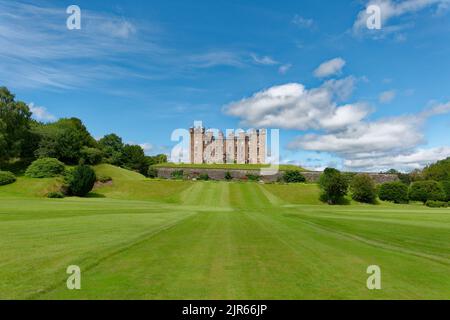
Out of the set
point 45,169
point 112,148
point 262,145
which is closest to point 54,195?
point 45,169

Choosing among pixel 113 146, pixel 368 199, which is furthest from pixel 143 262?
pixel 113 146

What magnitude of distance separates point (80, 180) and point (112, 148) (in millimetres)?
54129

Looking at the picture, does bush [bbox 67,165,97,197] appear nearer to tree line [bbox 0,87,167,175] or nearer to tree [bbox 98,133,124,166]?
tree line [bbox 0,87,167,175]

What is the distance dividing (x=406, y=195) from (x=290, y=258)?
9726 cm

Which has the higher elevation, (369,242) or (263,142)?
(263,142)

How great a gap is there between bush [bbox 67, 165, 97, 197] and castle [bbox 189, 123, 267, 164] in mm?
107945

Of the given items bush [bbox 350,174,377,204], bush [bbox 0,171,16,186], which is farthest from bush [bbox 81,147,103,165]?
bush [bbox 350,174,377,204]

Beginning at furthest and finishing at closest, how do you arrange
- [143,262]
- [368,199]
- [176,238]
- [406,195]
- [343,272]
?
[406,195]
[368,199]
[176,238]
[143,262]
[343,272]

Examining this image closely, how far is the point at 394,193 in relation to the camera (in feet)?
328

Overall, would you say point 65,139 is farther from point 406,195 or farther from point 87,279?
point 87,279

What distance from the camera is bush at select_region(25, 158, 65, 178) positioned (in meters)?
87.6

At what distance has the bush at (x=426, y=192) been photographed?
98.2m

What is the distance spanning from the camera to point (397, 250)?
1731 cm

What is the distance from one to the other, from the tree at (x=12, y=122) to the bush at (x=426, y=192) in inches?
3911
